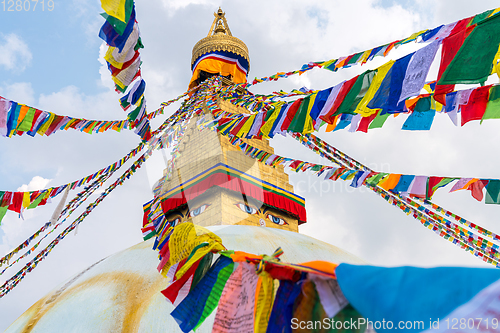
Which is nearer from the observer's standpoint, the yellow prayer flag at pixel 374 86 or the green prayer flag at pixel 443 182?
the yellow prayer flag at pixel 374 86

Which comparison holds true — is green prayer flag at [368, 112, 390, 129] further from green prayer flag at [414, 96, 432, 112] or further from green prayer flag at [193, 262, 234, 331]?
green prayer flag at [193, 262, 234, 331]

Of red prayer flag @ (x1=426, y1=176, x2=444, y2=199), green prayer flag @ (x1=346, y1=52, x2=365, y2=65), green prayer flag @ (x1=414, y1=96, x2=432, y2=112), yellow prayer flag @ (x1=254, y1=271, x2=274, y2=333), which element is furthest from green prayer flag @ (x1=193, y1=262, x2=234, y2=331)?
red prayer flag @ (x1=426, y1=176, x2=444, y2=199)


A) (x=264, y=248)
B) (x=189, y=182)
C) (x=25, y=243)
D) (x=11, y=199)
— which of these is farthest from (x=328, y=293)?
(x=189, y=182)

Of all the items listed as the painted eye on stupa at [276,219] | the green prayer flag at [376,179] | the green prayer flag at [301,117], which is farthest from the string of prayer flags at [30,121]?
the painted eye on stupa at [276,219]

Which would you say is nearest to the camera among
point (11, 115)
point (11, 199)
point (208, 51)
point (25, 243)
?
point (11, 115)

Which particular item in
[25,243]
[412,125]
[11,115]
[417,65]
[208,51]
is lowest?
[25,243]

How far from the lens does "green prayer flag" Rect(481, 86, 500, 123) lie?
108 inches

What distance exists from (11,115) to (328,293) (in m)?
3.67

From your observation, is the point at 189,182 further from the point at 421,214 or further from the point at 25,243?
the point at 421,214

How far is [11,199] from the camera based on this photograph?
431 centimetres

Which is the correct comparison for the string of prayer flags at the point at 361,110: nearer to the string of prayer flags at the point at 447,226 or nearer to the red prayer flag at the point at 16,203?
the string of prayer flags at the point at 447,226

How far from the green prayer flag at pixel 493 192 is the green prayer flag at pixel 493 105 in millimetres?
1002

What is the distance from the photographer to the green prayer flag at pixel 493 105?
2.75 metres

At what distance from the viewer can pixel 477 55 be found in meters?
2.19
